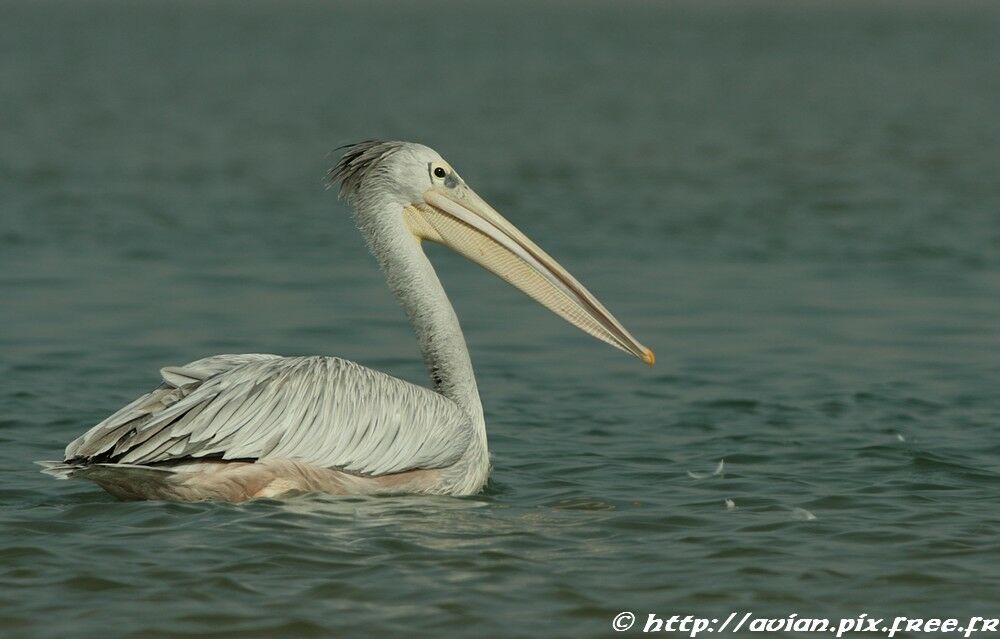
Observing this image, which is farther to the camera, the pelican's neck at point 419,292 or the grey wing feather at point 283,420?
the pelican's neck at point 419,292

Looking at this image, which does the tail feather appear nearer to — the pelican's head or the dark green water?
the dark green water

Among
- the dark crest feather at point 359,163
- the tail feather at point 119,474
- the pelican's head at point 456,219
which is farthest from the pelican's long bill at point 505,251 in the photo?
the tail feather at point 119,474

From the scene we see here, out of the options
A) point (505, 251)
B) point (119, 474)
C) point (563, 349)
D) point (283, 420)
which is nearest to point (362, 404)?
point (283, 420)

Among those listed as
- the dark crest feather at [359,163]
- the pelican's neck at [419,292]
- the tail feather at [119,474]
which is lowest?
the tail feather at [119,474]

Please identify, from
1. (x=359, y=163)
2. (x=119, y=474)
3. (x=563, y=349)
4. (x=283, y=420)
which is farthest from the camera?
(x=563, y=349)

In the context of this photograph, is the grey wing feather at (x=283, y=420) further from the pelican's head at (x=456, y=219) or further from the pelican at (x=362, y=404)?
the pelican's head at (x=456, y=219)

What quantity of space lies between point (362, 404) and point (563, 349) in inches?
149

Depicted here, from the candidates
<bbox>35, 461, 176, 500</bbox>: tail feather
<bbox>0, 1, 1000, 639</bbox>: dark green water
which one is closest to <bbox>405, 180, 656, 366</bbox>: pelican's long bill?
<bbox>0, 1, 1000, 639</bbox>: dark green water

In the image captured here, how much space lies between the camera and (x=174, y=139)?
2073 cm

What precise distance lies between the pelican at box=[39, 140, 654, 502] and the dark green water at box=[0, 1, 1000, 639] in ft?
0.47

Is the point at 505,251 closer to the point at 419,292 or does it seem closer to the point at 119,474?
the point at 419,292

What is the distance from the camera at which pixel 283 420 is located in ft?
20.4

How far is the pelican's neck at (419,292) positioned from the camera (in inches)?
276

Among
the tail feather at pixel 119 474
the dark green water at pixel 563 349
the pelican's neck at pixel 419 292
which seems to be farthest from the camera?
the pelican's neck at pixel 419 292
